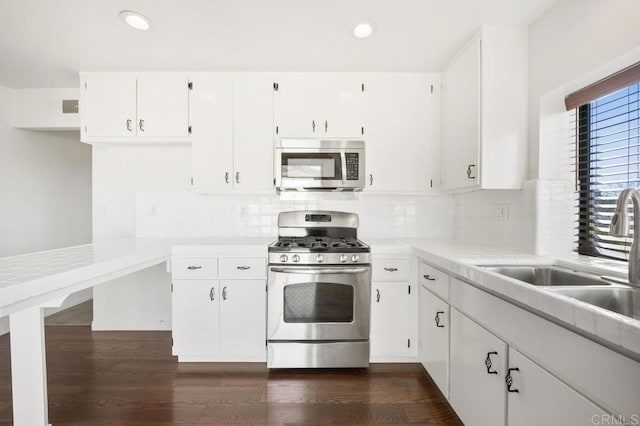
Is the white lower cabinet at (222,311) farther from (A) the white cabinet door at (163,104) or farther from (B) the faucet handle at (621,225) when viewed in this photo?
(B) the faucet handle at (621,225)

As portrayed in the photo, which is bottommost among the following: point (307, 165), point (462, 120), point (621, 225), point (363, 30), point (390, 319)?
point (390, 319)

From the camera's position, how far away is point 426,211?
9.37ft

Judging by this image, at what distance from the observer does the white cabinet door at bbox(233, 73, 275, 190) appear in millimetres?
2510

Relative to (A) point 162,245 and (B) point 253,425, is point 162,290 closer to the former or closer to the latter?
(A) point 162,245

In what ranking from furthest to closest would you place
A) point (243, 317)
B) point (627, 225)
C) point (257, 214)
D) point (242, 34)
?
1. point (257, 214)
2. point (243, 317)
3. point (242, 34)
4. point (627, 225)

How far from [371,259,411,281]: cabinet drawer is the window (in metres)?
1.05

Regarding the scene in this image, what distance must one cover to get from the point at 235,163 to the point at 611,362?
95.5 inches

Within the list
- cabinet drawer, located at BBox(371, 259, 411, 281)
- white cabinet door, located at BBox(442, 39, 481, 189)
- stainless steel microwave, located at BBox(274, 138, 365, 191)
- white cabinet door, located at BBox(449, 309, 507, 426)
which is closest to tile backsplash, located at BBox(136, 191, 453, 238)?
stainless steel microwave, located at BBox(274, 138, 365, 191)

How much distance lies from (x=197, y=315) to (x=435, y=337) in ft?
5.64

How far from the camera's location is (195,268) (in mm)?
2262

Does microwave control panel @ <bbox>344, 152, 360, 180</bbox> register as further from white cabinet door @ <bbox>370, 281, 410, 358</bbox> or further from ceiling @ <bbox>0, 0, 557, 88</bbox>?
white cabinet door @ <bbox>370, 281, 410, 358</bbox>

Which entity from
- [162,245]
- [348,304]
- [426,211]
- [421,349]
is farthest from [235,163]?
[421,349]

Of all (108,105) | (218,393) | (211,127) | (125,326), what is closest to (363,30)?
(211,127)

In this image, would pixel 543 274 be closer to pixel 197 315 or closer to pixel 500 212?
pixel 500 212
